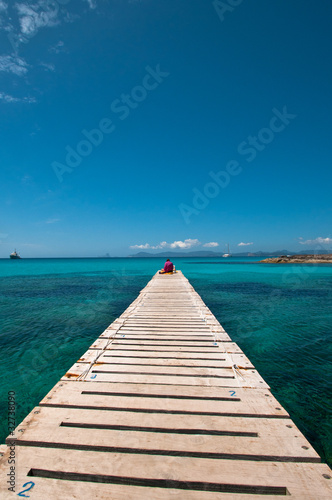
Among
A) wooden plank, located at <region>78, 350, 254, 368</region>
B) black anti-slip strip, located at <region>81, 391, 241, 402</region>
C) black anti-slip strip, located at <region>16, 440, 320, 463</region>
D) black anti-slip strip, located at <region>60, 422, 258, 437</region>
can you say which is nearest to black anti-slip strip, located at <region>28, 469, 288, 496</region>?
black anti-slip strip, located at <region>16, 440, 320, 463</region>

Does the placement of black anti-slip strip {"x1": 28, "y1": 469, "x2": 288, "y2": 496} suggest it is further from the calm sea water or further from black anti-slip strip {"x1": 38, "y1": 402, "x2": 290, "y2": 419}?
the calm sea water

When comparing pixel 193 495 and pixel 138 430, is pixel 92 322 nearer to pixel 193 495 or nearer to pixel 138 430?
pixel 138 430

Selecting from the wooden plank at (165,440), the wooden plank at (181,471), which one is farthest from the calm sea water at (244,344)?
the wooden plank at (181,471)

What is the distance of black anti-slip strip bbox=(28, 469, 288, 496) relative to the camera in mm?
2080

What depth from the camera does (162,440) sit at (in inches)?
103

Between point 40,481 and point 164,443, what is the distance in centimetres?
128

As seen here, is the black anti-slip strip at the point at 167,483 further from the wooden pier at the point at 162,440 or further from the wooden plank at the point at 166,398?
the wooden plank at the point at 166,398

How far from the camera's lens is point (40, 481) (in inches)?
84.0

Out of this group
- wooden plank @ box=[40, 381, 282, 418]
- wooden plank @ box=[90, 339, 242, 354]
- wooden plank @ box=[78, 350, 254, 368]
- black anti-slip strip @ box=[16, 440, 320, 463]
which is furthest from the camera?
wooden plank @ box=[90, 339, 242, 354]

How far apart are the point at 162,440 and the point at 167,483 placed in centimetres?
48

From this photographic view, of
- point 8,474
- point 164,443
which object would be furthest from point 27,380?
point 164,443

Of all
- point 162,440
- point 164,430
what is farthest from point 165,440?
point 164,430

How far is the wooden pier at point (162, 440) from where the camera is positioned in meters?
2.10

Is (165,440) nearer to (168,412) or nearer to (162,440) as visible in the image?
(162,440)
